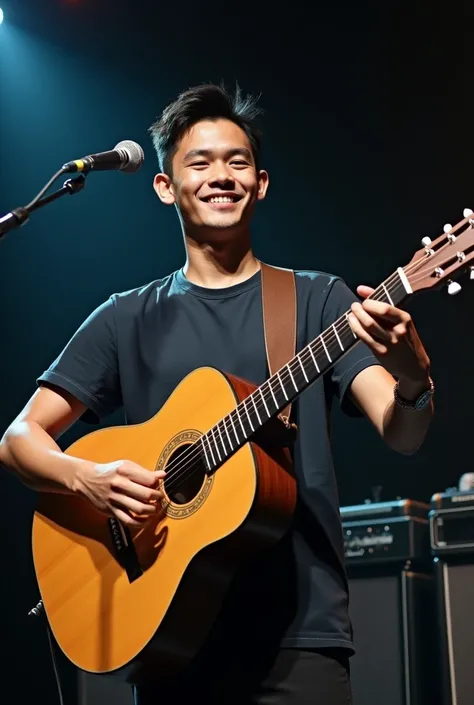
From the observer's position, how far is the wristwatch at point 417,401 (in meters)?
1.71

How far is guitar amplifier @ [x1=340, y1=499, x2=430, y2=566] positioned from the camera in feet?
11.4

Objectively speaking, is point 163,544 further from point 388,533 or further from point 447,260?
point 388,533

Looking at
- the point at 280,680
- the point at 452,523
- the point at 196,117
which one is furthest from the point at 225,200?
the point at 452,523

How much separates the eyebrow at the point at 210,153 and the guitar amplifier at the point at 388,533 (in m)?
1.78

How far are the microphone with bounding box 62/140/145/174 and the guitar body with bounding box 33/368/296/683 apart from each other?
1.70 ft

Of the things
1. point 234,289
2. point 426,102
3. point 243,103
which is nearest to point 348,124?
point 426,102

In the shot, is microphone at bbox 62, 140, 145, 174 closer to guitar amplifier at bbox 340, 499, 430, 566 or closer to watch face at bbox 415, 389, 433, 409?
watch face at bbox 415, 389, 433, 409

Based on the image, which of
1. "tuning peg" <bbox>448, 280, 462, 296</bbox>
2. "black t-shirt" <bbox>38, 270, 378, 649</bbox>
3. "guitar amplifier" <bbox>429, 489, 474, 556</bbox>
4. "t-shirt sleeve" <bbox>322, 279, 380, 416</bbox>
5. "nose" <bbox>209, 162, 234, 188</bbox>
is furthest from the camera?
"guitar amplifier" <bbox>429, 489, 474, 556</bbox>

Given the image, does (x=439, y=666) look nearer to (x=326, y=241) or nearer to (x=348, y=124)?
(x=326, y=241)

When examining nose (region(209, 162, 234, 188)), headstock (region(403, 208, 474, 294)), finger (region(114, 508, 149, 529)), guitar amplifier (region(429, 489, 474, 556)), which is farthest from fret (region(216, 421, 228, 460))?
guitar amplifier (region(429, 489, 474, 556))

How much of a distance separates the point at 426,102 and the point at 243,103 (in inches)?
74.6

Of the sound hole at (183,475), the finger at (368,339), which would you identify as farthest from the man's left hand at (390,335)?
the sound hole at (183,475)

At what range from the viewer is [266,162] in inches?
176

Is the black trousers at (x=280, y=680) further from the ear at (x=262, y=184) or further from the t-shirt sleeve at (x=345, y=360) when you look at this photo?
the ear at (x=262, y=184)
